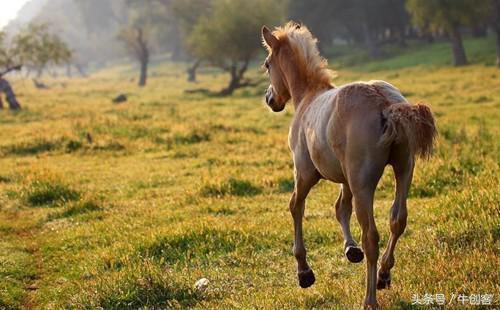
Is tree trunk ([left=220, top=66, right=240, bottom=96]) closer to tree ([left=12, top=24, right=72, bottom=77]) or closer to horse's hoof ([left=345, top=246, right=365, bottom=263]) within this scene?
tree ([left=12, top=24, right=72, bottom=77])

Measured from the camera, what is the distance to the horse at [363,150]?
17.5ft

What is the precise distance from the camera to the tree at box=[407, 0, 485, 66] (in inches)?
1844

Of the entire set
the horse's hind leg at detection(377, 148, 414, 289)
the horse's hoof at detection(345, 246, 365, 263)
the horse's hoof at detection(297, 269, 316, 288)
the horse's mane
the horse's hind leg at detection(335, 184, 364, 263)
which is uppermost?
the horse's mane

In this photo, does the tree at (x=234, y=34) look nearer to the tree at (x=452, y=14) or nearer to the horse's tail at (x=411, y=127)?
the tree at (x=452, y=14)

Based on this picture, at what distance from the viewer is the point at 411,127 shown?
205 inches

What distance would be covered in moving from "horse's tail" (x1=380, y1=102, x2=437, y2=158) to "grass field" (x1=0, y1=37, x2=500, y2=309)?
1.64 metres

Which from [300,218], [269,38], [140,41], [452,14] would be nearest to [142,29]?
[140,41]

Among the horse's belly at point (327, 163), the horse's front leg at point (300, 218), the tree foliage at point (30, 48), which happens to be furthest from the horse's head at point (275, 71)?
the tree foliage at point (30, 48)

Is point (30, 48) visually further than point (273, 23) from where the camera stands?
No

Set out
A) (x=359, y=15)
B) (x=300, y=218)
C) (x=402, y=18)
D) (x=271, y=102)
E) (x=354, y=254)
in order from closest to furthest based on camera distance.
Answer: (x=354, y=254) → (x=300, y=218) → (x=271, y=102) → (x=402, y=18) → (x=359, y=15)

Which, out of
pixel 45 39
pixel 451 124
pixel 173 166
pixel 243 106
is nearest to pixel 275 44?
pixel 173 166

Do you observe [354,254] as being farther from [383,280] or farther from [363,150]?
[363,150]

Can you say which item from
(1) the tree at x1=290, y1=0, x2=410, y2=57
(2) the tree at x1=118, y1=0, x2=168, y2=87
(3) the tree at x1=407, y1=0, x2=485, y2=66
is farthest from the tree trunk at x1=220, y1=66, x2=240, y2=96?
(1) the tree at x1=290, y1=0, x2=410, y2=57

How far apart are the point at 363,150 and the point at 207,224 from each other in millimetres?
4652
